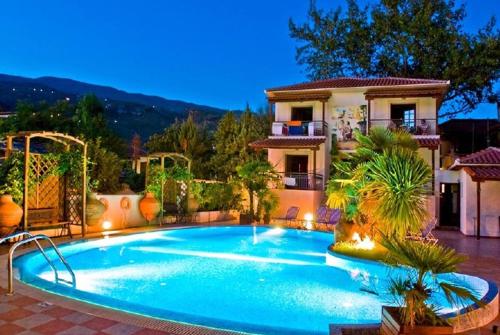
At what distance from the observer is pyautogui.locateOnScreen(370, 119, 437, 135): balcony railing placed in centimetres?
2056

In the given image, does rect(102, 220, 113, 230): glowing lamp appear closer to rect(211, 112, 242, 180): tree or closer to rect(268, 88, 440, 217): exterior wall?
rect(268, 88, 440, 217): exterior wall

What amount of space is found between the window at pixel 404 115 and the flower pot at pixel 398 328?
1840 cm

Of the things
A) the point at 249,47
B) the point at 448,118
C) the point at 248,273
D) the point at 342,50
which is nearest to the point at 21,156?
the point at 248,273

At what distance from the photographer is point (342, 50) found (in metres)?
31.0

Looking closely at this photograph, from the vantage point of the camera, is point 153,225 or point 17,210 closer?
point 17,210

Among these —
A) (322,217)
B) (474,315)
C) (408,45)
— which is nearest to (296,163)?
(322,217)

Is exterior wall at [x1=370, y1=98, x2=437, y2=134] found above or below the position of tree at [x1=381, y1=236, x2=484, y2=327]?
above

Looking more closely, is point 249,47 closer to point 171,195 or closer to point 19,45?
point 19,45

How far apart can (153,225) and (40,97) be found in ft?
211

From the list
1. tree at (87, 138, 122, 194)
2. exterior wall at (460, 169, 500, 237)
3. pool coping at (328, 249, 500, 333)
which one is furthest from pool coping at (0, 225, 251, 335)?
exterior wall at (460, 169, 500, 237)

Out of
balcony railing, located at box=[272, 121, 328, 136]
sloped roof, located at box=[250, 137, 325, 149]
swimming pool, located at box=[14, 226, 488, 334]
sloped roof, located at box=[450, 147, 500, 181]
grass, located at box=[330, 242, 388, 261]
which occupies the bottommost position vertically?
swimming pool, located at box=[14, 226, 488, 334]

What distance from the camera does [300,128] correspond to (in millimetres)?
22781

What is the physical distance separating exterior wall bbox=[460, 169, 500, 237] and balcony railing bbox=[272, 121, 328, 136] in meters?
8.52

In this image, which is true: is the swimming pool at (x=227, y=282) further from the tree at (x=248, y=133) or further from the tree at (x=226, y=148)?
the tree at (x=226, y=148)
